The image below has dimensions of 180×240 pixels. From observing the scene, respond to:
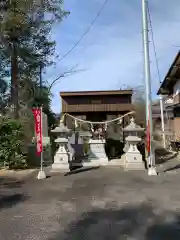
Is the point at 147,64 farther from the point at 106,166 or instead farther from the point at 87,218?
the point at 87,218

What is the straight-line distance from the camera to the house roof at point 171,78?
16.3 metres

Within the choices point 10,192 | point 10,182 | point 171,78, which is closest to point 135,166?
point 10,182

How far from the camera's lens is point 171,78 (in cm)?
1975

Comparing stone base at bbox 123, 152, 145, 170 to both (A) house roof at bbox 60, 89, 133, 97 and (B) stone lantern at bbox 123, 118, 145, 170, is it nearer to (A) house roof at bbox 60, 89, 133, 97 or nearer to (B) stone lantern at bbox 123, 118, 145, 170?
(B) stone lantern at bbox 123, 118, 145, 170

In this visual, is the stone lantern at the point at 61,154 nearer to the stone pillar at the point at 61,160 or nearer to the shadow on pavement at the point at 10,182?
the stone pillar at the point at 61,160

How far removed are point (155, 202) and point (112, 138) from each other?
10752 millimetres

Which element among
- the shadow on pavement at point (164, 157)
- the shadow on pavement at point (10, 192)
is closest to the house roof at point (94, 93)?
the shadow on pavement at point (164, 157)

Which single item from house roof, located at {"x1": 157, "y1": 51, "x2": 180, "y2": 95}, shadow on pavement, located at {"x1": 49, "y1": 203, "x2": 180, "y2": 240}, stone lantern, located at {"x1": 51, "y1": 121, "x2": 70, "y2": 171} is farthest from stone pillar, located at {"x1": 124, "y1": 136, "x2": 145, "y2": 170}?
house roof, located at {"x1": 157, "y1": 51, "x2": 180, "y2": 95}

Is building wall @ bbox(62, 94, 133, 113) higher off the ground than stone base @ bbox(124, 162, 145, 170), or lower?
higher

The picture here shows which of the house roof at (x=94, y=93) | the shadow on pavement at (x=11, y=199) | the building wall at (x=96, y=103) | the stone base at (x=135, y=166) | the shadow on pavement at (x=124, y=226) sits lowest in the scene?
the shadow on pavement at (x=124, y=226)

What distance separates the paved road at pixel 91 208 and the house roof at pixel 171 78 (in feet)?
29.8

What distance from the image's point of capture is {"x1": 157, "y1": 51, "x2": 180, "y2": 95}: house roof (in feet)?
53.3

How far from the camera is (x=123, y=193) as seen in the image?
712 centimetres

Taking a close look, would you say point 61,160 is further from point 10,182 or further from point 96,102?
point 96,102
